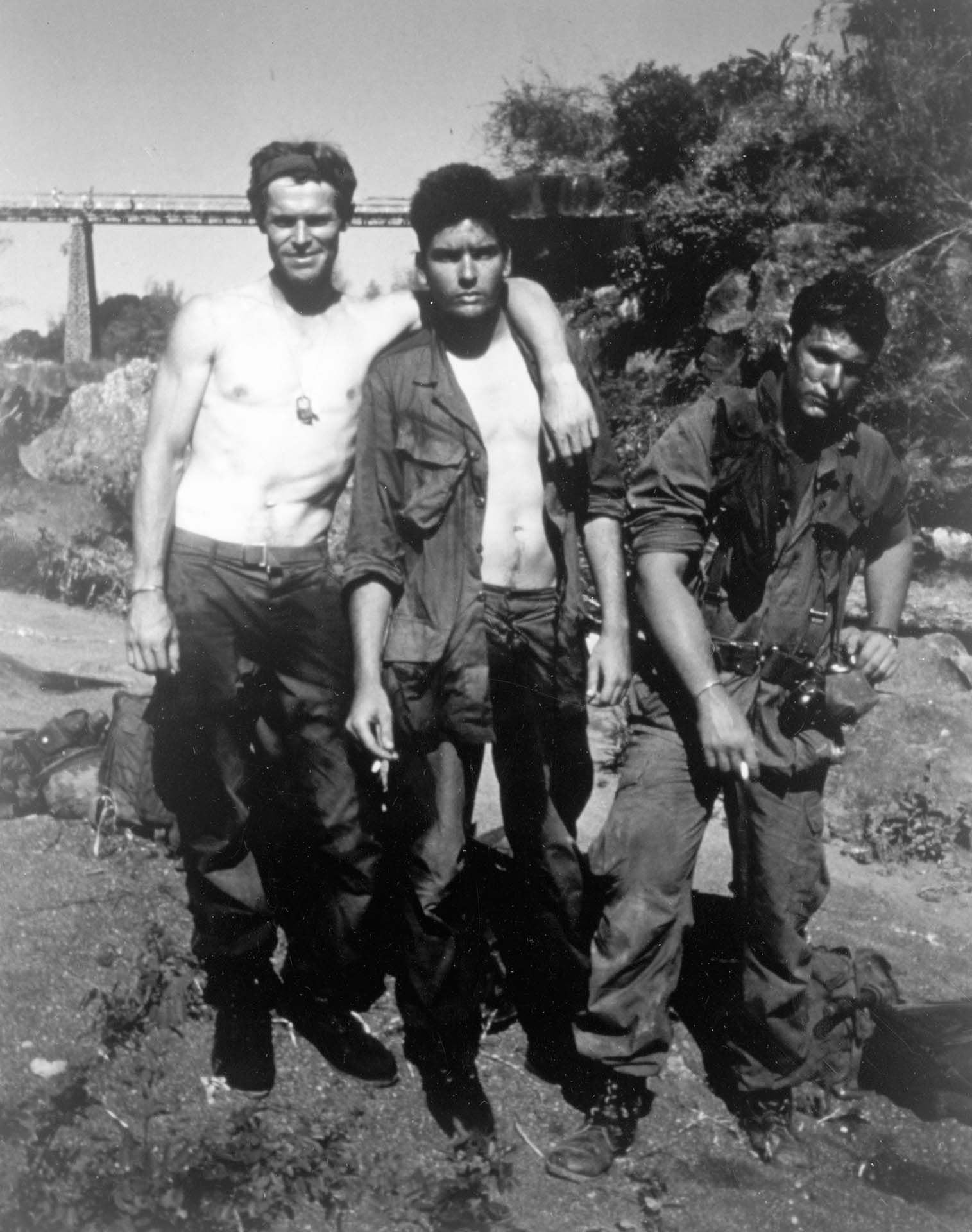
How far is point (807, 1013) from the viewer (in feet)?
10.5

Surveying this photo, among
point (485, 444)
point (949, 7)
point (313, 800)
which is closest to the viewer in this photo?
point (485, 444)

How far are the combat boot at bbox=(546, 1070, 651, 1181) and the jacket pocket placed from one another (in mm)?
1619

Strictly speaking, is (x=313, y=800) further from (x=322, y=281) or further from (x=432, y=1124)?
(x=322, y=281)

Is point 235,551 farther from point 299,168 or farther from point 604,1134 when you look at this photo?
point 604,1134

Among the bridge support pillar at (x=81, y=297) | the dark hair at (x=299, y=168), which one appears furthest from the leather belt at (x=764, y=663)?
the bridge support pillar at (x=81, y=297)

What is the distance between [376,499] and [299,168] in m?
1.03

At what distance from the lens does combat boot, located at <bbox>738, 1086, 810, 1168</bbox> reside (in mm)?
3088

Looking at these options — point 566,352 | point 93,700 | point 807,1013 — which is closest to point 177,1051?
point 807,1013

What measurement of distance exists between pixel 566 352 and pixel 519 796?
1252mm

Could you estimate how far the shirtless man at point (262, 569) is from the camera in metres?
3.21

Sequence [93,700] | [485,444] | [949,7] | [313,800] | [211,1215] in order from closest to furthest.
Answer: [211,1215]
[485,444]
[313,800]
[93,700]
[949,7]

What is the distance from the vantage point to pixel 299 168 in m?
3.21

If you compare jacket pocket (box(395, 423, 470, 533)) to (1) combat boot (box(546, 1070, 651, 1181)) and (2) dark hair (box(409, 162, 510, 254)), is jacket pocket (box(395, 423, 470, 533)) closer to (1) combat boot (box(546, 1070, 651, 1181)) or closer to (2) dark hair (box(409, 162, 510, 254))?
(2) dark hair (box(409, 162, 510, 254))

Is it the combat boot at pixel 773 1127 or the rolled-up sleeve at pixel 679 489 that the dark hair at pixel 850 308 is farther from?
the combat boot at pixel 773 1127
